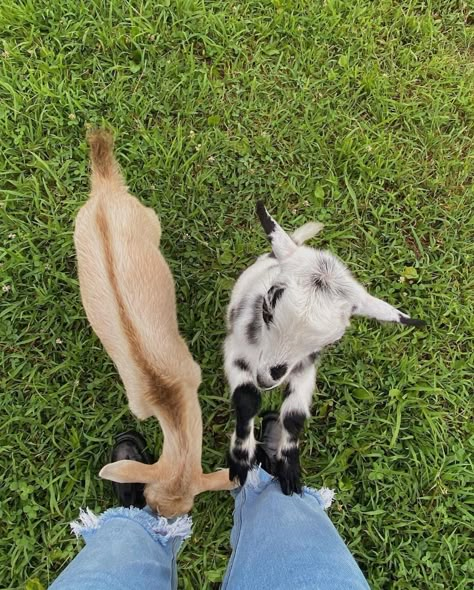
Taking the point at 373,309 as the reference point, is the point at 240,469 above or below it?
below

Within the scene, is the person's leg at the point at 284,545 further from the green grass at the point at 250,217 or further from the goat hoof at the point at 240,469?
the green grass at the point at 250,217

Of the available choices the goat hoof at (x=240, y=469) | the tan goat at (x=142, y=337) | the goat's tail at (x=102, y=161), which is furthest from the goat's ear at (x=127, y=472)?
the goat's tail at (x=102, y=161)

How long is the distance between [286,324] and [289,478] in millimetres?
1144

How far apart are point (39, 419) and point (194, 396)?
4.11 feet

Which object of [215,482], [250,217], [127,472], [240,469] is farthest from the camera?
[250,217]

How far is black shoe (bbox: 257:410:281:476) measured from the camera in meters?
3.64

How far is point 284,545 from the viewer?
2484 mm

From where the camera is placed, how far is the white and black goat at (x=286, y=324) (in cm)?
263

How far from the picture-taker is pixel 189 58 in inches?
163

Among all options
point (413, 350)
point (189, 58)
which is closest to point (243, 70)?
point (189, 58)

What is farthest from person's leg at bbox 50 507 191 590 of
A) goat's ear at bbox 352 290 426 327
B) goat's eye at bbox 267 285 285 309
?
goat's ear at bbox 352 290 426 327

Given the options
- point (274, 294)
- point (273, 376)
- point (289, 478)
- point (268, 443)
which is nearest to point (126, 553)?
point (289, 478)

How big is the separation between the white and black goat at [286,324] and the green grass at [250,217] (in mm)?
564

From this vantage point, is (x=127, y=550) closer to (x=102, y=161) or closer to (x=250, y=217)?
(x=102, y=161)
